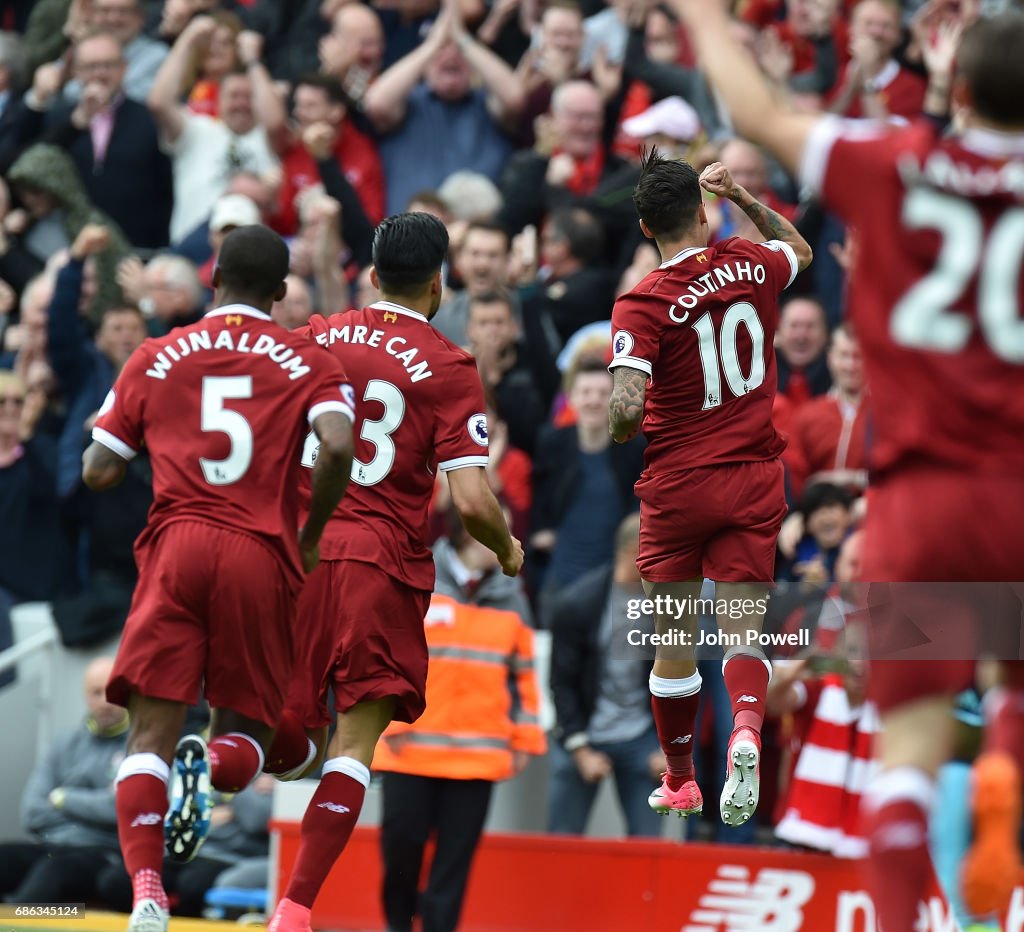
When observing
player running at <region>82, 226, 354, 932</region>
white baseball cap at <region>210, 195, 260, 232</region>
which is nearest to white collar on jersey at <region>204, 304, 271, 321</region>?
player running at <region>82, 226, 354, 932</region>

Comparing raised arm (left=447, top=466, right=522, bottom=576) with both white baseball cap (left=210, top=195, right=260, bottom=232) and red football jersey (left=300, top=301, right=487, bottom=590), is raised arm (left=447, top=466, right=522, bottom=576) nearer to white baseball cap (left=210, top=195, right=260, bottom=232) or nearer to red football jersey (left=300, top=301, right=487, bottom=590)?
red football jersey (left=300, top=301, right=487, bottom=590)

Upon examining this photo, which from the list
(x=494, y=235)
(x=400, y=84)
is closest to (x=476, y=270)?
(x=494, y=235)

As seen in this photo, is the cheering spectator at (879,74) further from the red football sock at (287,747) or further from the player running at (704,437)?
the red football sock at (287,747)

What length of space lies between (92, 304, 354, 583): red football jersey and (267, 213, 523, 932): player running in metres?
0.63

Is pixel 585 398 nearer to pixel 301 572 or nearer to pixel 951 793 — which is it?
pixel 951 793

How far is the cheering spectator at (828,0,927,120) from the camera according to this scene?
543 inches

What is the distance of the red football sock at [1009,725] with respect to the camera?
18.5 ft

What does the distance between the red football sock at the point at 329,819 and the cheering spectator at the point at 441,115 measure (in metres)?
7.45

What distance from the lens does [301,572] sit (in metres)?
8.04

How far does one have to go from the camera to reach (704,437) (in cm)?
885

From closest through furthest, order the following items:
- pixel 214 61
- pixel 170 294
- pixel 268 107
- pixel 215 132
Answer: pixel 170 294, pixel 268 107, pixel 215 132, pixel 214 61

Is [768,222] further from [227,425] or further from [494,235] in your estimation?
[494,235]

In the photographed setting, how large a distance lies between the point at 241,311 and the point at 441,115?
7.58m

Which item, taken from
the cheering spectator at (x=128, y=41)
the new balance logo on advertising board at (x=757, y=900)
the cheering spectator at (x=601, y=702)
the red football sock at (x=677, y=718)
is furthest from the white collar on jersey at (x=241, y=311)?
the cheering spectator at (x=128, y=41)
